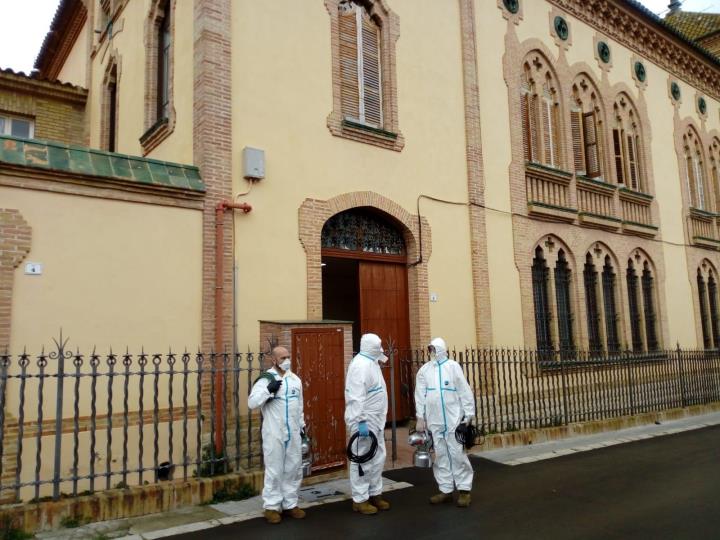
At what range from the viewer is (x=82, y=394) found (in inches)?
275

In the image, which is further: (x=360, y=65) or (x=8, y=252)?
(x=360, y=65)

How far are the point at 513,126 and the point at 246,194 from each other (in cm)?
682

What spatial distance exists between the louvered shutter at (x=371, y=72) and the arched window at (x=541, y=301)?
495cm

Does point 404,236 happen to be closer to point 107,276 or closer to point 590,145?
point 107,276

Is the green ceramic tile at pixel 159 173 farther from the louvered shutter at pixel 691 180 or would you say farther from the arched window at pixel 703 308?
the arched window at pixel 703 308

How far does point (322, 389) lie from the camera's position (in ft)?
25.1

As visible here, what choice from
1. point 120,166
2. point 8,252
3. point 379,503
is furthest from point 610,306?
point 8,252

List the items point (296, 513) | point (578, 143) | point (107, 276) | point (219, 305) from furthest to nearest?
point (578, 143)
point (219, 305)
point (107, 276)
point (296, 513)

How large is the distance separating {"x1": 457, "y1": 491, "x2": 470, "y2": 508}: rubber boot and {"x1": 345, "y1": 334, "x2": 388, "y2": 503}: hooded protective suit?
2.87 ft

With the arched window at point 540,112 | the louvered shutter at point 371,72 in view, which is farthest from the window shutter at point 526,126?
the louvered shutter at point 371,72

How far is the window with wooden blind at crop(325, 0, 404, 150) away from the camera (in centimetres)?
1010

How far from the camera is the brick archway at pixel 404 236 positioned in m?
9.10

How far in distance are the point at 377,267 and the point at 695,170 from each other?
13.5m

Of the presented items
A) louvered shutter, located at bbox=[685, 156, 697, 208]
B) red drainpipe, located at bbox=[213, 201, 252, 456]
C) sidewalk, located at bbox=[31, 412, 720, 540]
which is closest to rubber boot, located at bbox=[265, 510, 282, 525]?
sidewalk, located at bbox=[31, 412, 720, 540]
